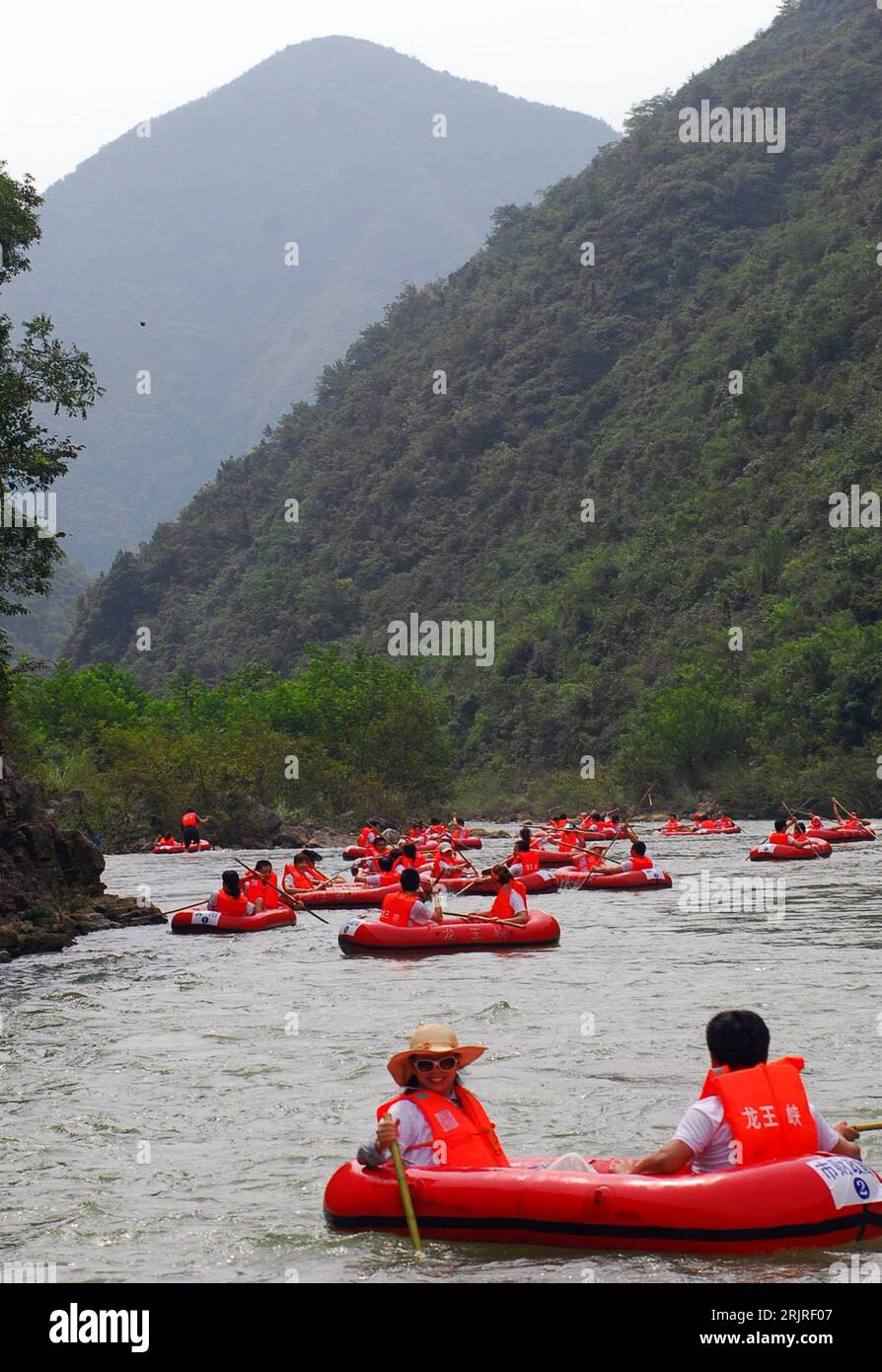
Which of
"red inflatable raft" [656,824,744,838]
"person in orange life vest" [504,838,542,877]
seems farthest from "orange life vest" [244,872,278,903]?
"red inflatable raft" [656,824,744,838]

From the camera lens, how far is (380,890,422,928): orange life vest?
2053 cm

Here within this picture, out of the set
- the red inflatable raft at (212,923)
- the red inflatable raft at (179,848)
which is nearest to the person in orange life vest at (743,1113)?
the red inflatable raft at (212,923)

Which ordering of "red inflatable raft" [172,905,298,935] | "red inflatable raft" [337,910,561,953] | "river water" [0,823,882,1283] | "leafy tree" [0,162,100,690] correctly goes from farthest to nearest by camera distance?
1. "red inflatable raft" [172,905,298,935]
2. "leafy tree" [0,162,100,690]
3. "red inflatable raft" [337,910,561,953]
4. "river water" [0,823,882,1283]

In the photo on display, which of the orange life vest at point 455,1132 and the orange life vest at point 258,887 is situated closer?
the orange life vest at point 455,1132

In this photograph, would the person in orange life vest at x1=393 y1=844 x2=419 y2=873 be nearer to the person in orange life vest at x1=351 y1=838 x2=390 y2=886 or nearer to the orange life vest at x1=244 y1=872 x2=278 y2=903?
the person in orange life vest at x1=351 y1=838 x2=390 y2=886

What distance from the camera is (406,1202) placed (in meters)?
8.31

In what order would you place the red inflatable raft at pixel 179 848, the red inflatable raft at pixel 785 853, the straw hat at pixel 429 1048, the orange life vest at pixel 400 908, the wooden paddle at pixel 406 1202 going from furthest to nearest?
the red inflatable raft at pixel 179 848, the red inflatable raft at pixel 785 853, the orange life vest at pixel 400 908, the straw hat at pixel 429 1048, the wooden paddle at pixel 406 1202

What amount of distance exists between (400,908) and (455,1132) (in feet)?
39.6

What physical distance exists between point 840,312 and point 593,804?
26.2 metres

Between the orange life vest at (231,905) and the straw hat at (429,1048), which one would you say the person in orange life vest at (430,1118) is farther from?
the orange life vest at (231,905)

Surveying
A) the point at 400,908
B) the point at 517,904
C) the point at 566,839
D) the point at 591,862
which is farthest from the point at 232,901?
the point at 566,839

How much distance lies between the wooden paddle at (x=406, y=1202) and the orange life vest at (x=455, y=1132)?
0.76 feet

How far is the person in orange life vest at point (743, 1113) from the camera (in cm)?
801

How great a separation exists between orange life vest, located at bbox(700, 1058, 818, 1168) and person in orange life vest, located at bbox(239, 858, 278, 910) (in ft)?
53.5
